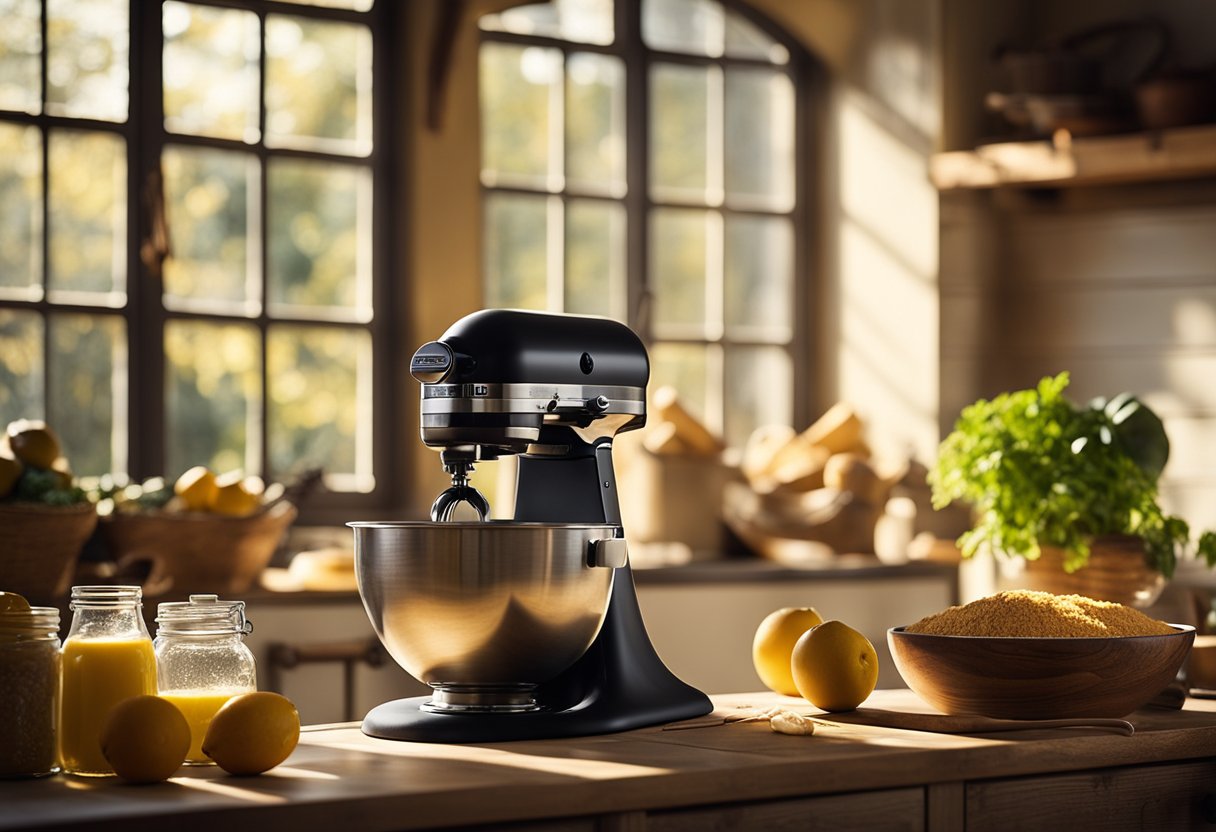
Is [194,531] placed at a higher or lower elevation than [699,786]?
higher

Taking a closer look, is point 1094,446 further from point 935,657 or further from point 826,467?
point 826,467

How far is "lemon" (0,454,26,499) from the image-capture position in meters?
2.81

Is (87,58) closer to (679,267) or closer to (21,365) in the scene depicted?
(21,365)

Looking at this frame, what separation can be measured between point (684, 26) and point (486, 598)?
3.12 meters

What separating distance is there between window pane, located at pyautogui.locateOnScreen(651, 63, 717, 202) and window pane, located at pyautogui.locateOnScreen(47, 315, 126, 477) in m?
1.46

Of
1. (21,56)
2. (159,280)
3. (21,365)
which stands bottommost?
(21,365)

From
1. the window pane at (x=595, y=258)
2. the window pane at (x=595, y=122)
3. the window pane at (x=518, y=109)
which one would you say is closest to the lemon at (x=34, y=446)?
the window pane at (x=518, y=109)

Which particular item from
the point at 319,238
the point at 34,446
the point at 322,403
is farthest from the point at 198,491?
the point at 319,238

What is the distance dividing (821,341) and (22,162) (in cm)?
213

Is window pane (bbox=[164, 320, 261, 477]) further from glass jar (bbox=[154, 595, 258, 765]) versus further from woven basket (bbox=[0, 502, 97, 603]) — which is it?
glass jar (bbox=[154, 595, 258, 765])

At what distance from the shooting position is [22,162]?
3.50 meters

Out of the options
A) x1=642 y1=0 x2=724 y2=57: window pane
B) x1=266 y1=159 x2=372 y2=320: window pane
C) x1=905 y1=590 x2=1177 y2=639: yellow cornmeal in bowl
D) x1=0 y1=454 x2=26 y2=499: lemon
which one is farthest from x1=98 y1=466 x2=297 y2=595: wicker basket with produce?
x1=642 y1=0 x2=724 y2=57: window pane

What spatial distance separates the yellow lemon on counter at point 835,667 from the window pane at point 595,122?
2.64 m

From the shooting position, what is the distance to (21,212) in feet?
11.5
